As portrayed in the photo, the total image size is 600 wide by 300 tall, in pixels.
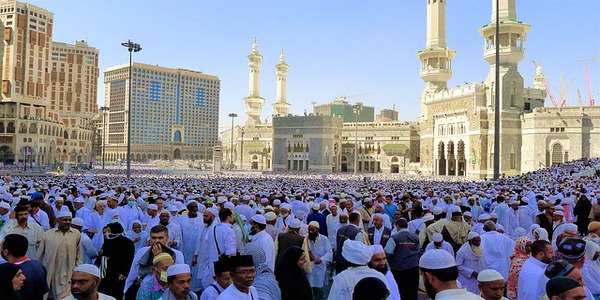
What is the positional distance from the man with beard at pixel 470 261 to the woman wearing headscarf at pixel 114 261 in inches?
127

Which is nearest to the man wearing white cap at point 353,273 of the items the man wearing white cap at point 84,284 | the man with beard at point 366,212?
the man wearing white cap at point 84,284

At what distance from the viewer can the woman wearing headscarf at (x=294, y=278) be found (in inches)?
162

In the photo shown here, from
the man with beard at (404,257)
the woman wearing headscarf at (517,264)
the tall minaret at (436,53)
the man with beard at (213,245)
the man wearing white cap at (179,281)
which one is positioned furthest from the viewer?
the tall minaret at (436,53)

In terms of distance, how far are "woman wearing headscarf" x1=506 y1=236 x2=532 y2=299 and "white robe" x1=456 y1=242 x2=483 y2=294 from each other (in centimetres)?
47

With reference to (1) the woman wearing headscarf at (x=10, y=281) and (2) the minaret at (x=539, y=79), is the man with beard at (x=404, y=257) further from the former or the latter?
(2) the minaret at (x=539, y=79)

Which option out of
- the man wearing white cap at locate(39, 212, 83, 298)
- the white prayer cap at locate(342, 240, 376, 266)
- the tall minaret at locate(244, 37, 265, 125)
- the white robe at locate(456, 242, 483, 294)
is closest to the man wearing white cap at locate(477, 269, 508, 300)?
the white prayer cap at locate(342, 240, 376, 266)

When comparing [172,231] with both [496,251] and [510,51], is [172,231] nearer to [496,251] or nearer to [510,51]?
[496,251]

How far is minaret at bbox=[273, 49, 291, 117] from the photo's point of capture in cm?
7906

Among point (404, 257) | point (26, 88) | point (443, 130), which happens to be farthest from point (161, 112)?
point (404, 257)

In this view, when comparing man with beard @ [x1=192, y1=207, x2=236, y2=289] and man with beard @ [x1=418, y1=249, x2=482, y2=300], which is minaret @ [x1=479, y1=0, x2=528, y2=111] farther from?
man with beard @ [x1=418, y1=249, x2=482, y2=300]

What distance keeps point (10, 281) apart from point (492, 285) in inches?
120

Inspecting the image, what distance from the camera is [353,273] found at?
11.1 ft

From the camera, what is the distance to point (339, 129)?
6512cm

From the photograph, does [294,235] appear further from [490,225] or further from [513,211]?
[513,211]
